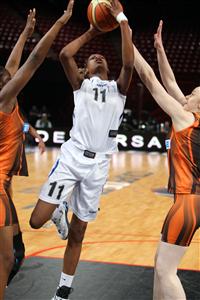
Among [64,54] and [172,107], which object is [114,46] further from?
[172,107]

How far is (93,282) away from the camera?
14.5ft

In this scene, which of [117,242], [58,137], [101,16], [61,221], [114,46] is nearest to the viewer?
[101,16]

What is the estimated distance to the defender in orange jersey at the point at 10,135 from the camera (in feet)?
10.6

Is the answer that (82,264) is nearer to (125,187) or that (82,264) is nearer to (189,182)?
(189,182)

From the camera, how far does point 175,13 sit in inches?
923

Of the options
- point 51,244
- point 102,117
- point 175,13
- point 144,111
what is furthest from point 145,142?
point 102,117

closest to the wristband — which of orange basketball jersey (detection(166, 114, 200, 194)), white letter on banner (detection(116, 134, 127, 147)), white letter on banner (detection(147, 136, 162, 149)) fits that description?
orange basketball jersey (detection(166, 114, 200, 194))

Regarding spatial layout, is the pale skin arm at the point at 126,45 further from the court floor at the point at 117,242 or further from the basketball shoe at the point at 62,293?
the court floor at the point at 117,242

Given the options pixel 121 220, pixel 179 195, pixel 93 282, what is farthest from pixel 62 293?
pixel 121 220

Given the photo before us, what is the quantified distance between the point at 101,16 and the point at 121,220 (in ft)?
13.2

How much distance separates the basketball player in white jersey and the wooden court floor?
49.6 inches

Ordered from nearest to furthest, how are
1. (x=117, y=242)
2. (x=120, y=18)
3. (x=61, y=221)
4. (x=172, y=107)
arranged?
(x=172, y=107) < (x=120, y=18) < (x=61, y=221) < (x=117, y=242)

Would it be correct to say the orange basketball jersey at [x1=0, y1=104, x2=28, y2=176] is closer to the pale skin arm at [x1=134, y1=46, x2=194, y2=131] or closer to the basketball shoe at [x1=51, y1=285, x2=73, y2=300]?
the pale skin arm at [x1=134, y1=46, x2=194, y2=131]

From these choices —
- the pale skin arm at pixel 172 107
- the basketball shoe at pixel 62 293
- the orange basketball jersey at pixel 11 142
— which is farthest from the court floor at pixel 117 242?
the pale skin arm at pixel 172 107
